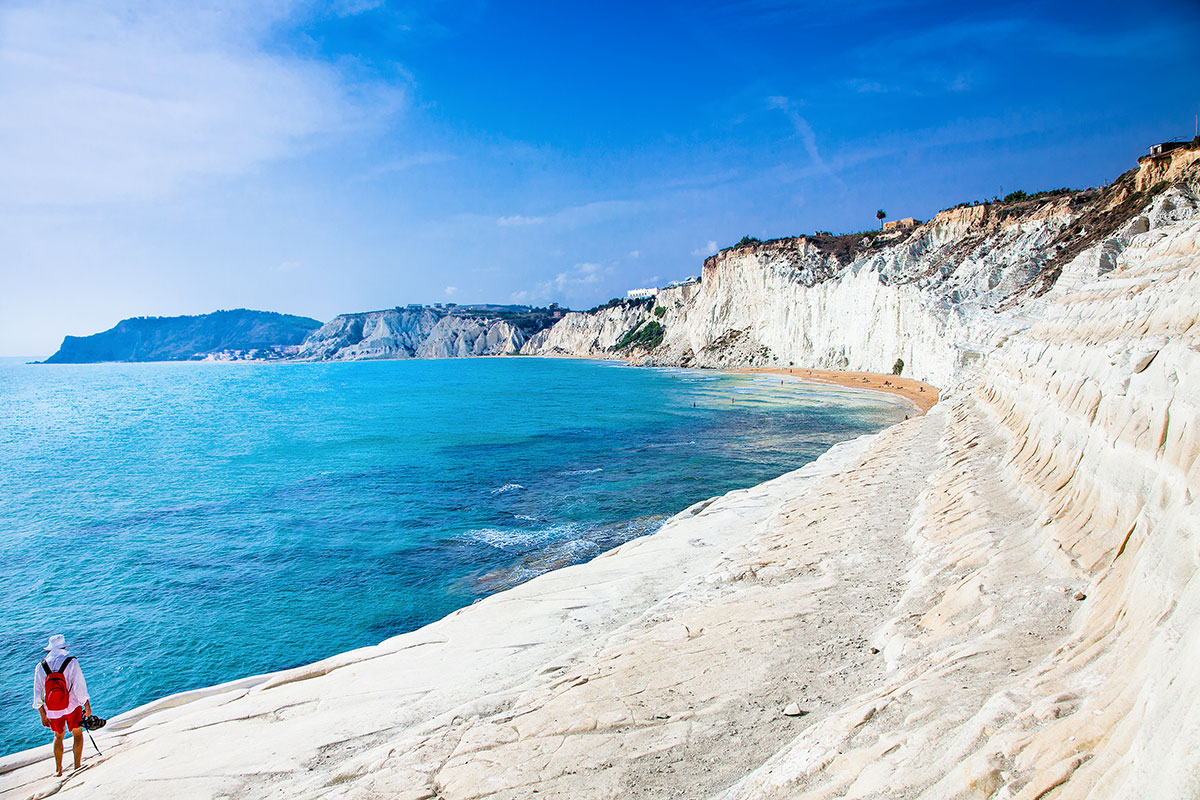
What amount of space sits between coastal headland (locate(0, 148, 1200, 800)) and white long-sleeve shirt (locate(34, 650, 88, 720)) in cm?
81

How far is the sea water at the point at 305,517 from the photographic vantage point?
42.7 feet

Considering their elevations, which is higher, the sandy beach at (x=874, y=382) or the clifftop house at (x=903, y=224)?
the clifftop house at (x=903, y=224)

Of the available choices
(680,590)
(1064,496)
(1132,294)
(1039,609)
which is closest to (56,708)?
(680,590)

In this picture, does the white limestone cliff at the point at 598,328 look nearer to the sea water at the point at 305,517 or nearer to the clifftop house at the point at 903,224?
the clifftop house at the point at 903,224

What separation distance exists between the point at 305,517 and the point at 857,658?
19979mm

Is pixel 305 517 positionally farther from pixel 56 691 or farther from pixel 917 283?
pixel 917 283

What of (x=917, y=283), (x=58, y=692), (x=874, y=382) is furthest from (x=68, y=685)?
(x=917, y=283)

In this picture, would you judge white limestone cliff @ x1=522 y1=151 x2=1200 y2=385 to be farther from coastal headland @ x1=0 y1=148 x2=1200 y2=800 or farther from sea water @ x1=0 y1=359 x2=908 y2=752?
coastal headland @ x1=0 y1=148 x2=1200 y2=800

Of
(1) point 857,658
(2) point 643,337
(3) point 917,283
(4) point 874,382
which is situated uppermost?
(3) point 917,283

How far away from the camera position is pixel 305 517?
70.5 ft

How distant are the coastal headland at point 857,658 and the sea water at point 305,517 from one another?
353cm

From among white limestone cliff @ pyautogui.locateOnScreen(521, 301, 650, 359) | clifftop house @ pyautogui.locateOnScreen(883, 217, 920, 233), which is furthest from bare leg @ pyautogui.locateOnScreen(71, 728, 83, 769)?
white limestone cliff @ pyautogui.locateOnScreen(521, 301, 650, 359)

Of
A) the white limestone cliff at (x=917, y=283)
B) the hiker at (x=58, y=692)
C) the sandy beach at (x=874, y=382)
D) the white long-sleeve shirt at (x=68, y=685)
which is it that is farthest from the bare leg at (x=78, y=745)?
the sandy beach at (x=874, y=382)

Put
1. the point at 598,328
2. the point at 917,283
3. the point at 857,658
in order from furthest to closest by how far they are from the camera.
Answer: the point at 598,328, the point at 917,283, the point at 857,658
